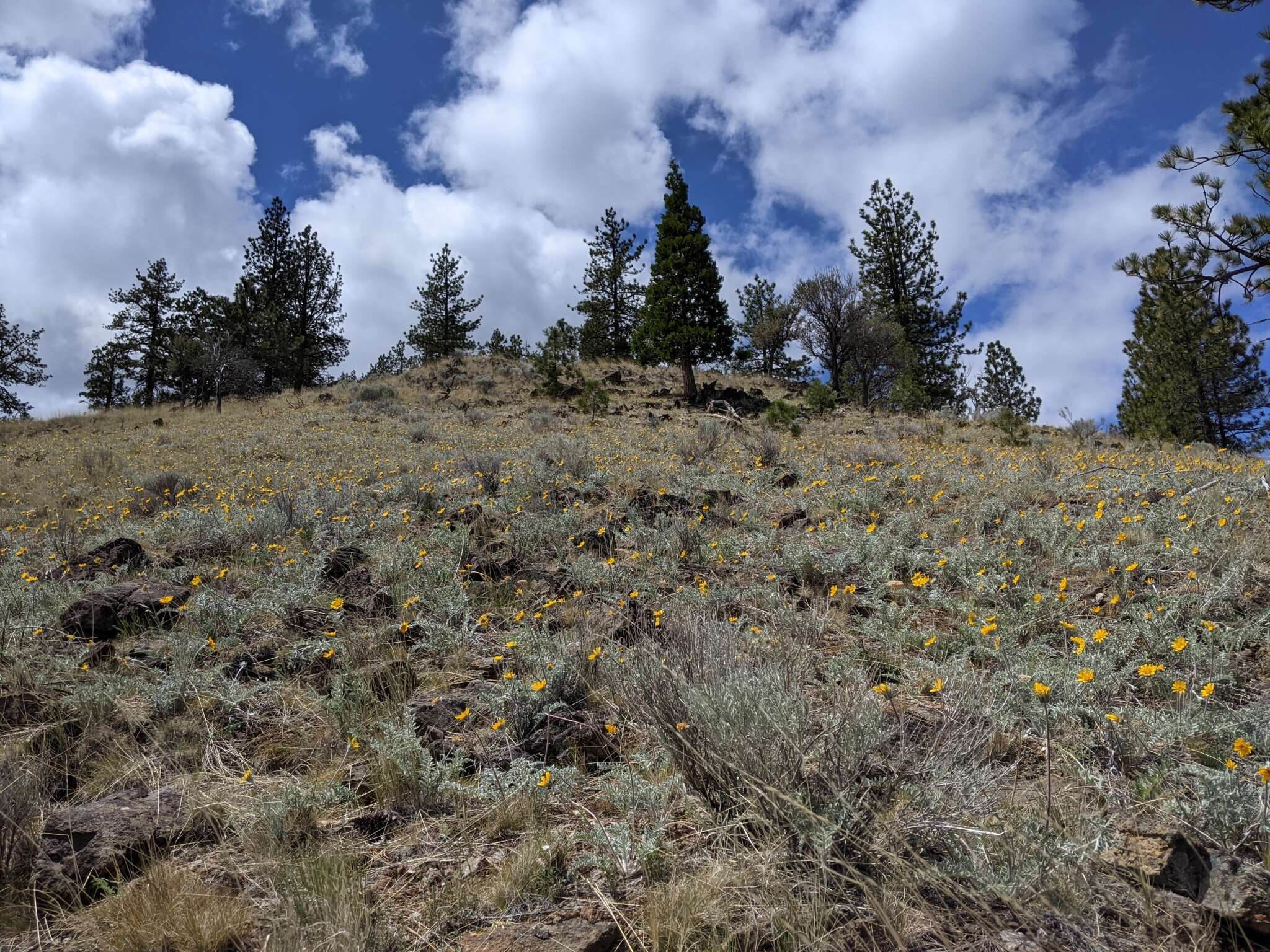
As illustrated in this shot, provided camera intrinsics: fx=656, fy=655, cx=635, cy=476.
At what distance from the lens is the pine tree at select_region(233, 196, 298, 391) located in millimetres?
28547

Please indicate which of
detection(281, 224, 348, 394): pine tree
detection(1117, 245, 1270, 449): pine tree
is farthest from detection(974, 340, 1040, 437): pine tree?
detection(281, 224, 348, 394): pine tree

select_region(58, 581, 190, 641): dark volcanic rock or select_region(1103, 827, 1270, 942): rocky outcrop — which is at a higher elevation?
select_region(58, 581, 190, 641): dark volcanic rock

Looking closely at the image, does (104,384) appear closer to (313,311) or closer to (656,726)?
(313,311)

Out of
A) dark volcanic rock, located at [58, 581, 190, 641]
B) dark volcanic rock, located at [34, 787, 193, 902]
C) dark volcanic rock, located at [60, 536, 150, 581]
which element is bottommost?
dark volcanic rock, located at [34, 787, 193, 902]

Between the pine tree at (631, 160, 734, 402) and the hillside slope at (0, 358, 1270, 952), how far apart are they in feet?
55.5

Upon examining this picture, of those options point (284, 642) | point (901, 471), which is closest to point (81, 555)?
point (284, 642)

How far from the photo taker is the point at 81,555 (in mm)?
5152

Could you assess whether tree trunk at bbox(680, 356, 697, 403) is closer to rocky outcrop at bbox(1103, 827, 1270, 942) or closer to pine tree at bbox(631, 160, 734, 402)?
pine tree at bbox(631, 160, 734, 402)

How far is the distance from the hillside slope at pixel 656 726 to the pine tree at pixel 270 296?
25.6 meters

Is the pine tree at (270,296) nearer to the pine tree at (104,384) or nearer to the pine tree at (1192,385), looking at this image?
the pine tree at (104,384)

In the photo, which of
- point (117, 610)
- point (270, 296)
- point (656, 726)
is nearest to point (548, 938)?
point (656, 726)

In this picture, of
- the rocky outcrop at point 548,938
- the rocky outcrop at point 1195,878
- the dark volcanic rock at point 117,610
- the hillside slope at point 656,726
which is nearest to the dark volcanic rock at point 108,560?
the hillside slope at point 656,726

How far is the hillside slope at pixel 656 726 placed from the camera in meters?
1.71

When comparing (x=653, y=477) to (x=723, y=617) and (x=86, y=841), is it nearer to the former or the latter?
(x=723, y=617)
